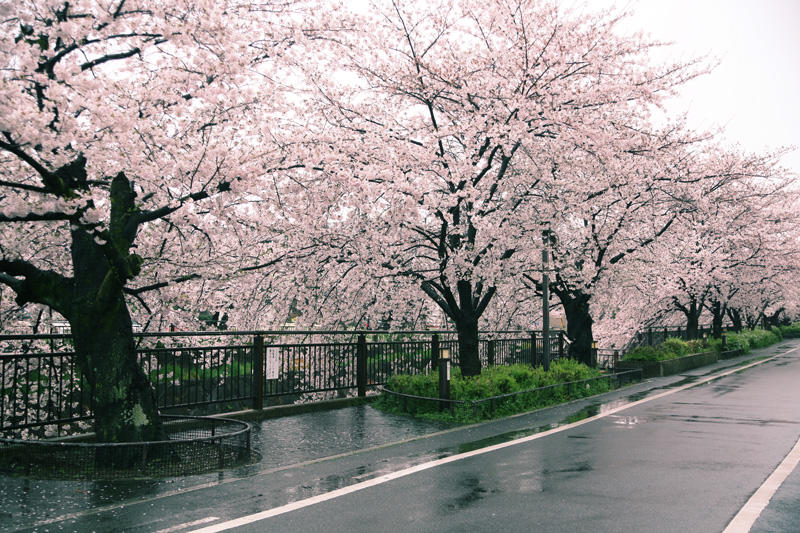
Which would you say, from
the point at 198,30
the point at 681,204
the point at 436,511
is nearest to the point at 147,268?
the point at 198,30

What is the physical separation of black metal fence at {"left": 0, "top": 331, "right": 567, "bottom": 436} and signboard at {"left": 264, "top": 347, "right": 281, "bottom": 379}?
0.06ft

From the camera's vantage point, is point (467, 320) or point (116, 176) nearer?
point (116, 176)

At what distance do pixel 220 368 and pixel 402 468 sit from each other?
5246mm

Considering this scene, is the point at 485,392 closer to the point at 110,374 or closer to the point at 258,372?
the point at 258,372

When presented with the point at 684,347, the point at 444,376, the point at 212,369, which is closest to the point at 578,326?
the point at 684,347

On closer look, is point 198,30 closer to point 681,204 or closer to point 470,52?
point 470,52

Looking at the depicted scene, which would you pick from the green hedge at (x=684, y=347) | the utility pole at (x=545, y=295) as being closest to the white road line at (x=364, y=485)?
the utility pole at (x=545, y=295)

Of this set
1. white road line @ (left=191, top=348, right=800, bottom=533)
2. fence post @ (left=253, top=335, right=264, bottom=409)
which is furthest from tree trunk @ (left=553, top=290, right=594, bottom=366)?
fence post @ (left=253, top=335, right=264, bottom=409)

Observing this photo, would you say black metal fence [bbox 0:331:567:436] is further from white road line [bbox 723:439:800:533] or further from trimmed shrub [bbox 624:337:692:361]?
trimmed shrub [bbox 624:337:692:361]

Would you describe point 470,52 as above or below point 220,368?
above

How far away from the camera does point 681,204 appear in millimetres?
18922

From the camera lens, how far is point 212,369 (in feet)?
38.4

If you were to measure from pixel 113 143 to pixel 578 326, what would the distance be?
16.3 meters

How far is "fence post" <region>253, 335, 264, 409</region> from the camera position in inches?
462
